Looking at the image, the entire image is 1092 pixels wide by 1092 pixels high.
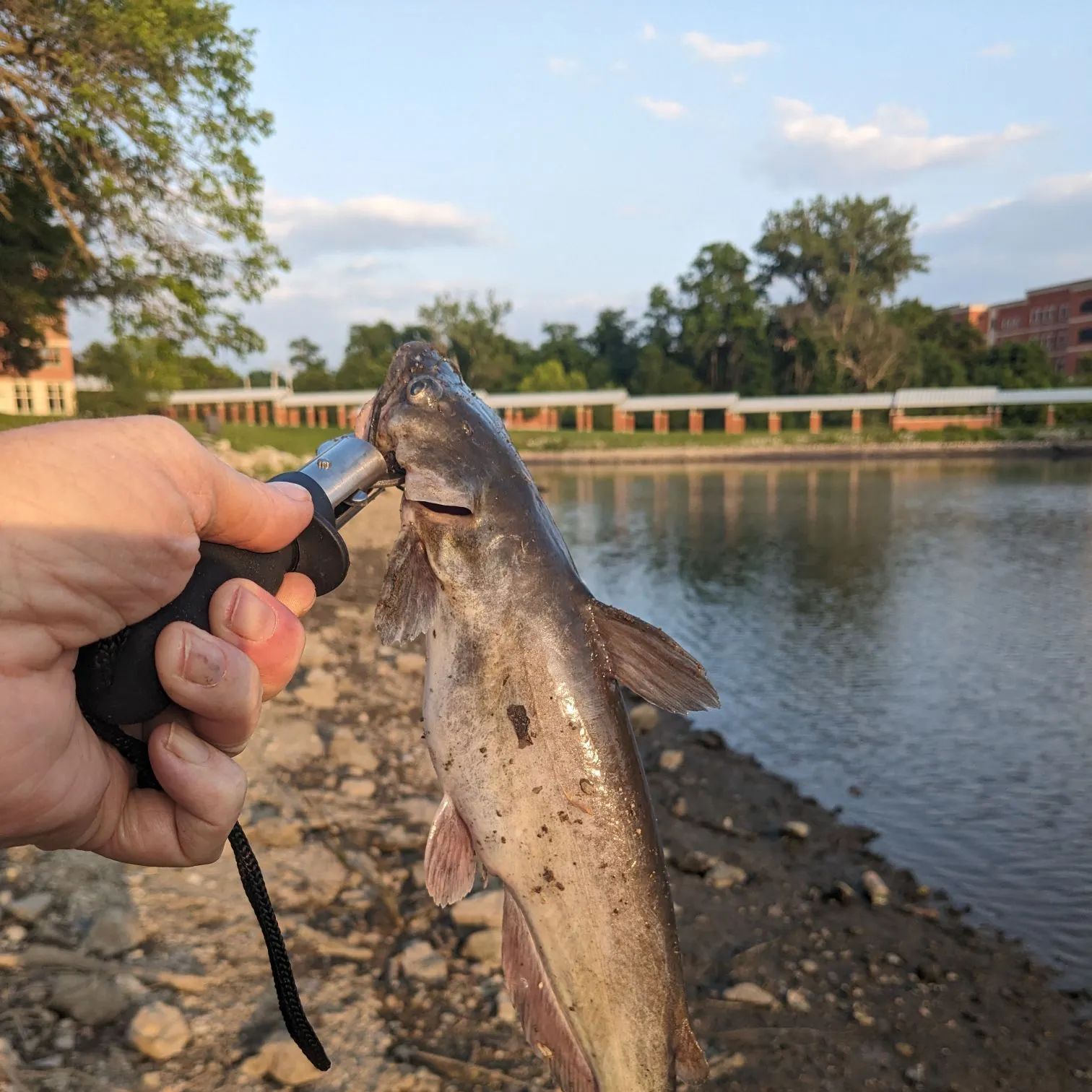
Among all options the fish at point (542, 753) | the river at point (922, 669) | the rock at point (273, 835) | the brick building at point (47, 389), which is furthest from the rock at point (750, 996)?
the brick building at point (47, 389)

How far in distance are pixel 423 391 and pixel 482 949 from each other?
360 cm

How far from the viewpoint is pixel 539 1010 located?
8.00ft

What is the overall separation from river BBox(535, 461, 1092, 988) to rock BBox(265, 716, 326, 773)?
524cm

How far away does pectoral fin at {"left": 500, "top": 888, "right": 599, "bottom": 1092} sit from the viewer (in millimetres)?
2406

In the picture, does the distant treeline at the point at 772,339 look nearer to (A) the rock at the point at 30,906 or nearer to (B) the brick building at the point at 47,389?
(B) the brick building at the point at 47,389


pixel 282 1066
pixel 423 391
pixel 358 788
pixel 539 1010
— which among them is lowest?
pixel 358 788

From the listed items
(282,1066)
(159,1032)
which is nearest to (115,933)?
(159,1032)

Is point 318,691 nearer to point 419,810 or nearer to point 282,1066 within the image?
point 419,810

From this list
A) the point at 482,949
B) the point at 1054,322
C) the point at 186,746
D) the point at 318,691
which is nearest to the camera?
the point at 186,746

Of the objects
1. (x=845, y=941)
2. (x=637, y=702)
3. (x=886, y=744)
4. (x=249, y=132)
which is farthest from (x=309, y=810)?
(x=249, y=132)

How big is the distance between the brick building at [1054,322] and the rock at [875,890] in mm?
95592

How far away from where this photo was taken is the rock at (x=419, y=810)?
253 inches

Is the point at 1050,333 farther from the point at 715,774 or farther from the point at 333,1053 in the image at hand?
the point at 333,1053

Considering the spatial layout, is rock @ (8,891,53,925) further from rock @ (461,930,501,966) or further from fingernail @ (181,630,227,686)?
fingernail @ (181,630,227,686)
